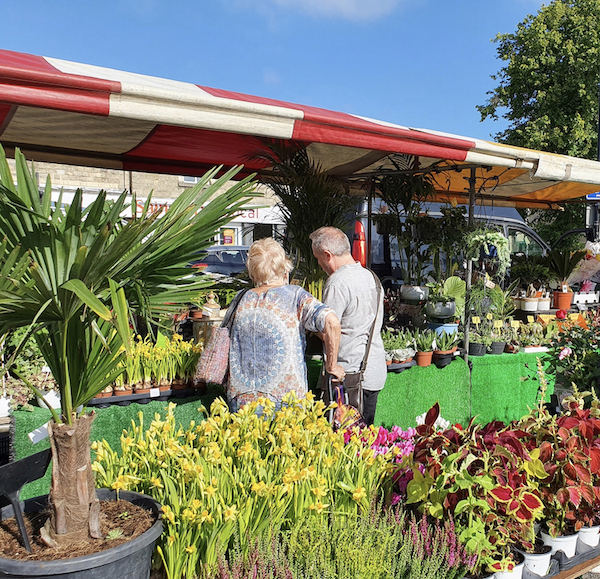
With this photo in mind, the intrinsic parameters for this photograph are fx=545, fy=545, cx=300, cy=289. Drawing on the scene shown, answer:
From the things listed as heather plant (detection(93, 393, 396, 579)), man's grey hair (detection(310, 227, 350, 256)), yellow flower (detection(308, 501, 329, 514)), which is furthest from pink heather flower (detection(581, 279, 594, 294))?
yellow flower (detection(308, 501, 329, 514))

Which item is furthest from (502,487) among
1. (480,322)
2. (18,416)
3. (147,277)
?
(480,322)

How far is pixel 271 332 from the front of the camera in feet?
8.34

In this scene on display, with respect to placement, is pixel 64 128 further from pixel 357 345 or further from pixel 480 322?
pixel 480 322

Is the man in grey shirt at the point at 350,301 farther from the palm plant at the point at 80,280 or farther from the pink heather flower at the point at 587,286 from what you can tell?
the pink heather flower at the point at 587,286

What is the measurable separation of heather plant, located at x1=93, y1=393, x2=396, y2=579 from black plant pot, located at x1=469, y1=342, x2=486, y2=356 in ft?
9.28

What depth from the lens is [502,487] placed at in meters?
1.57

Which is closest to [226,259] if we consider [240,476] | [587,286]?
[587,286]

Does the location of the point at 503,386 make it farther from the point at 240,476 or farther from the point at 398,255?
the point at 240,476

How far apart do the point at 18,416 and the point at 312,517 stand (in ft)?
6.10

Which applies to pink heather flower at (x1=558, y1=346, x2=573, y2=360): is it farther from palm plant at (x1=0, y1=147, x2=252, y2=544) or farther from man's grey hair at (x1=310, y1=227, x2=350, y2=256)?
palm plant at (x1=0, y1=147, x2=252, y2=544)

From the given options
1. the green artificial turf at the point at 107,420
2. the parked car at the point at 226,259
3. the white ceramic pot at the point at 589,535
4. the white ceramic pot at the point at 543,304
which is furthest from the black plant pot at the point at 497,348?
the parked car at the point at 226,259

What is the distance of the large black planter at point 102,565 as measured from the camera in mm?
1205

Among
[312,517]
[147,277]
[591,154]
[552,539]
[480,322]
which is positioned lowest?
[552,539]

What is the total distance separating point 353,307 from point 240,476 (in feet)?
5.19
